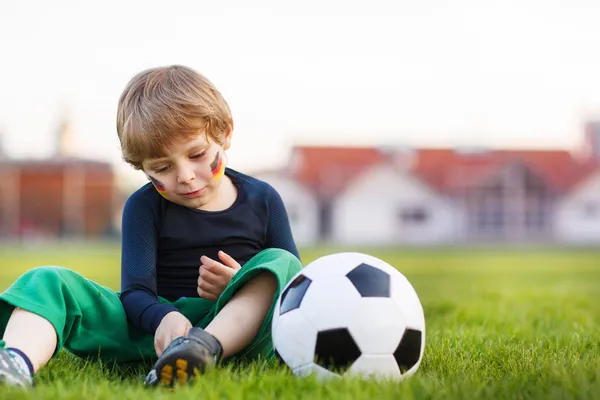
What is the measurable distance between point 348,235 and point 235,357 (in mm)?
33407

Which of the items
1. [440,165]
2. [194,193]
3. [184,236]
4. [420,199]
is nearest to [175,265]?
[184,236]

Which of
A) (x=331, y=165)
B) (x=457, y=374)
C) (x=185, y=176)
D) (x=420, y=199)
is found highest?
(x=331, y=165)

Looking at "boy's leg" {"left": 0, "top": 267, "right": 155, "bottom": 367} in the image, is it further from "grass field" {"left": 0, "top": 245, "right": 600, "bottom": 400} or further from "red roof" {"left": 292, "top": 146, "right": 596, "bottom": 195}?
"red roof" {"left": 292, "top": 146, "right": 596, "bottom": 195}

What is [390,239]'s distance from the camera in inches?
1452

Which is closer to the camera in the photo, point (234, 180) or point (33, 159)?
point (234, 180)

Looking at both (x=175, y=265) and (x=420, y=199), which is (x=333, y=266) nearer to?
(x=175, y=265)

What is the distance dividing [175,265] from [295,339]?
0.86m

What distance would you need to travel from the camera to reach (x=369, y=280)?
2619 millimetres

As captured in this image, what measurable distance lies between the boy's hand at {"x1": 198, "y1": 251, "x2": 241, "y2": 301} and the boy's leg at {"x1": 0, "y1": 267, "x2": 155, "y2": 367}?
33 cm

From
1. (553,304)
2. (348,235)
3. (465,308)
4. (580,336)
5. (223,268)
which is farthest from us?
(348,235)

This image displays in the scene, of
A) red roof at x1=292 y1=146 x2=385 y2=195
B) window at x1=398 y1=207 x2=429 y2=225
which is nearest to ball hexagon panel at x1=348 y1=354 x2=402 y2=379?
red roof at x1=292 y1=146 x2=385 y2=195

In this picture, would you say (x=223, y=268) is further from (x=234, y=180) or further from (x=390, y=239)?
(x=390, y=239)

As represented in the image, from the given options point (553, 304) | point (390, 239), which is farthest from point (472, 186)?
point (553, 304)

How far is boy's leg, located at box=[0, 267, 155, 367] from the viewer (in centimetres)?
265
